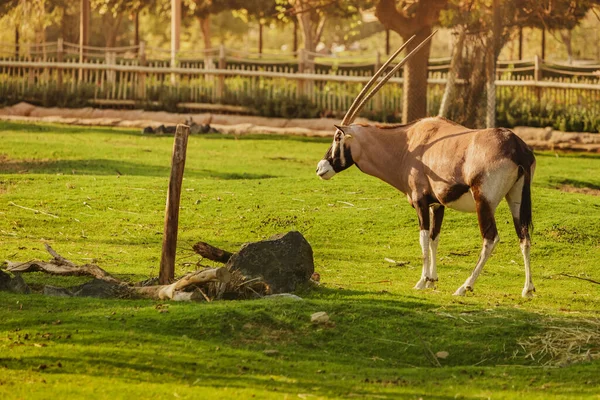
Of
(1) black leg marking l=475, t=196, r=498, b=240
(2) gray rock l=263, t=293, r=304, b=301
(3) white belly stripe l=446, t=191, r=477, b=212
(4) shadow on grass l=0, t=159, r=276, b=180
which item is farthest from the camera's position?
(4) shadow on grass l=0, t=159, r=276, b=180

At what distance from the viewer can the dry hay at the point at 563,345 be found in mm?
9250

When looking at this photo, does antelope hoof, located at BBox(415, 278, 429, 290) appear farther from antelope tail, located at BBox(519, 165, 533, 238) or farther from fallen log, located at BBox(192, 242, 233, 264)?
fallen log, located at BBox(192, 242, 233, 264)

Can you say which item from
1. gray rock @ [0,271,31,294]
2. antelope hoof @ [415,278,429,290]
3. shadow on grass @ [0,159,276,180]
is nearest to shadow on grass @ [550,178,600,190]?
shadow on grass @ [0,159,276,180]

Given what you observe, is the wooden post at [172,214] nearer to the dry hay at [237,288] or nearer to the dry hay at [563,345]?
the dry hay at [237,288]

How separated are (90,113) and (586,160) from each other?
14855 mm

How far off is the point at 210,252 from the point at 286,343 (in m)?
2.37

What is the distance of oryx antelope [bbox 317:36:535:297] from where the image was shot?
11.6 m

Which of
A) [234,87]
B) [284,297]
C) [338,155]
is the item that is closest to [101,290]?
[284,297]

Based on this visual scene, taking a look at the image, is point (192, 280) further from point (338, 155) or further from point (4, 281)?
point (338, 155)

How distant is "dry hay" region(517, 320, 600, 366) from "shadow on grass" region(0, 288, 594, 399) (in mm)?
108

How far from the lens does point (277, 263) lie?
11.3 m

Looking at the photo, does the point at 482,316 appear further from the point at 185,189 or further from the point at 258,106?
the point at 258,106

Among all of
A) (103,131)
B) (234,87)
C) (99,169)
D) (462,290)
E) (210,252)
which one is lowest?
(462,290)

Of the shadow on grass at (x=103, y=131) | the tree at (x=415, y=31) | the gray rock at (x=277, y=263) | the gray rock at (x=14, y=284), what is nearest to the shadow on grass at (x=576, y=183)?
the tree at (x=415, y=31)
